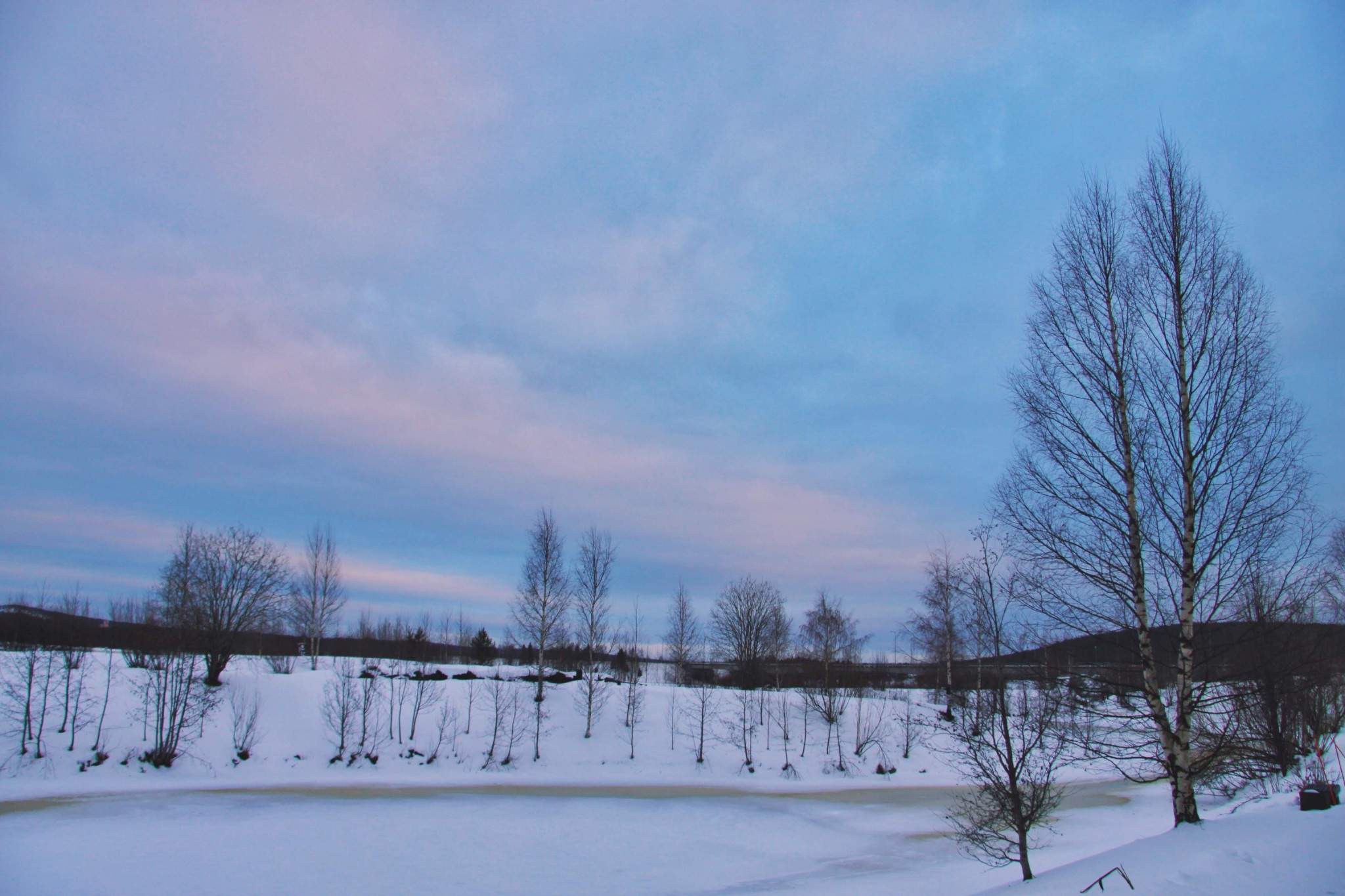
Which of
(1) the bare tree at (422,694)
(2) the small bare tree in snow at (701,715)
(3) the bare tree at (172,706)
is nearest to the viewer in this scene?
(3) the bare tree at (172,706)

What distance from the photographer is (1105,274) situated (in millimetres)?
15203

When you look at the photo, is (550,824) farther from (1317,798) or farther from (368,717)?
(1317,798)

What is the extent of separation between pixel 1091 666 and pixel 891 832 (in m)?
15.0

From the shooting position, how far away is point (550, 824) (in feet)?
86.3

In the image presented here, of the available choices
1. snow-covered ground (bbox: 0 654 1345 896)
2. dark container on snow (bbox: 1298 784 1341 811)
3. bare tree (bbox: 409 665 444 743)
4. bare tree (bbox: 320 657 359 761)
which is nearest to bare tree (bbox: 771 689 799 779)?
snow-covered ground (bbox: 0 654 1345 896)

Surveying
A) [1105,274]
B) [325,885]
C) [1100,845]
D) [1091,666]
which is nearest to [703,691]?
[1100,845]

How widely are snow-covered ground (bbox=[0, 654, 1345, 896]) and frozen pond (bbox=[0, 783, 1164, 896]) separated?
0.11 meters

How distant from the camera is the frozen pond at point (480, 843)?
18578 millimetres

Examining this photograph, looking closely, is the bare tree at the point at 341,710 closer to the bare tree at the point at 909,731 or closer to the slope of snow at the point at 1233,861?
the bare tree at the point at 909,731

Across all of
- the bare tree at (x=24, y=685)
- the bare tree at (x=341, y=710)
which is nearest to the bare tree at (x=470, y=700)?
the bare tree at (x=341, y=710)

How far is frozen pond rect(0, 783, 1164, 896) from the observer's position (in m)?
18.6

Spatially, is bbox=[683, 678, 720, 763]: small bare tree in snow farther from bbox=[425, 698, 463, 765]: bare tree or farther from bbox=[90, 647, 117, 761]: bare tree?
bbox=[90, 647, 117, 761]: bare tree

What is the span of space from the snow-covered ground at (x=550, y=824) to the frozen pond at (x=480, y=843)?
0.36 ft

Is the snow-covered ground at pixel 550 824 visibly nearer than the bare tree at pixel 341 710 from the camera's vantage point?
Yes
